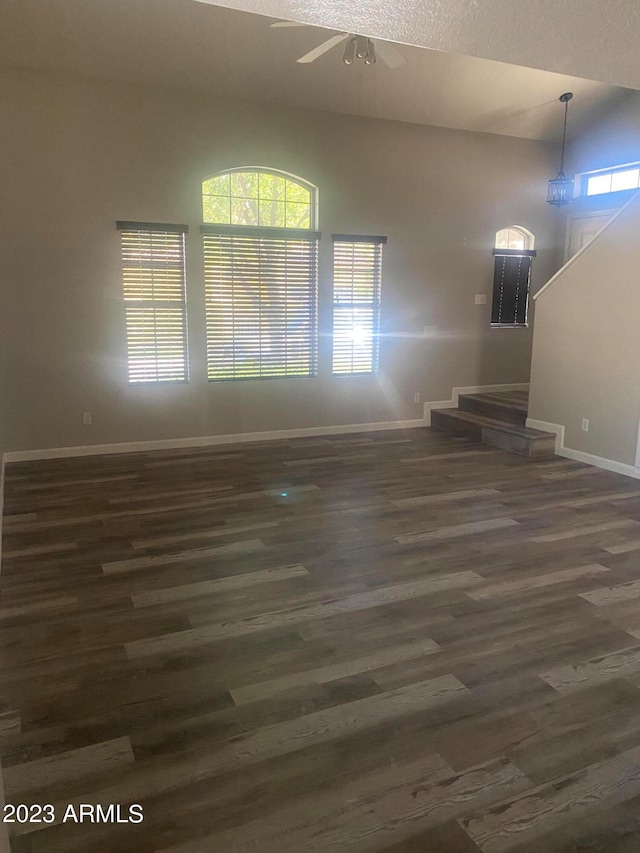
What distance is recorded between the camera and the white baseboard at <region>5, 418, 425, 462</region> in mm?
5914

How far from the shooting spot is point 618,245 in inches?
215

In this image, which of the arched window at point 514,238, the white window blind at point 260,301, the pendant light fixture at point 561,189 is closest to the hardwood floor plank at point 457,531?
the white window blind at point 260,301

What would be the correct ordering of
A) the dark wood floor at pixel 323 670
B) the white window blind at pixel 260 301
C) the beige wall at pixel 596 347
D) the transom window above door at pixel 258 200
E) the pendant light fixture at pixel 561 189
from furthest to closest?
the pendant light fixture at pixel 561 189, the white window blind at pixel 260 301, the transom window above door at pixel 258 200, the beige wall at pixel 596 347, the dark wood floor at pixel 323 670

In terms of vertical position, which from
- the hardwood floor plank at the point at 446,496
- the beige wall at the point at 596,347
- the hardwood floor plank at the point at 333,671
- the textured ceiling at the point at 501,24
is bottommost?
the hardwood floor plank at the point at 333,671

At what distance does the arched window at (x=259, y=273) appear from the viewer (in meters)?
6.33

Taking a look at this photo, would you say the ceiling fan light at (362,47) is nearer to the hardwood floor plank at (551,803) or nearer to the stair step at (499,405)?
the stair step at (499,405)

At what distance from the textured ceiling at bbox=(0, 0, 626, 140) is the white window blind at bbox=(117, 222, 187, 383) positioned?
142 centimetres

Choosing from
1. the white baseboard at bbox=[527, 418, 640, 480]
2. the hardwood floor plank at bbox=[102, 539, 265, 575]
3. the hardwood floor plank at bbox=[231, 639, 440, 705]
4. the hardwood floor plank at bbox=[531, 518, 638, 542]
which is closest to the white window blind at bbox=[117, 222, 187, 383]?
the hardwood floor plank at bbox=[102, 539, 265, 575]

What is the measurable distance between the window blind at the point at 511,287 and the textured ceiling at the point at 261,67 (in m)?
1.52

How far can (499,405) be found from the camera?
7.12 meters

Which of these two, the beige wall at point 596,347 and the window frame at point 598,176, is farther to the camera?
the window frame at point 598,176

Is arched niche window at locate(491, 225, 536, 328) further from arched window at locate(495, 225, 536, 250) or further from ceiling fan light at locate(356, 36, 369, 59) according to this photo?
ceiling fan light at locate(356, 36, 369, 59)

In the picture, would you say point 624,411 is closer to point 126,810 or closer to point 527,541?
point 527,541

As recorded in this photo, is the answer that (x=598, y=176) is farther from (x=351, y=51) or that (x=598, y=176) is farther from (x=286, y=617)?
(x=286, y=617)
